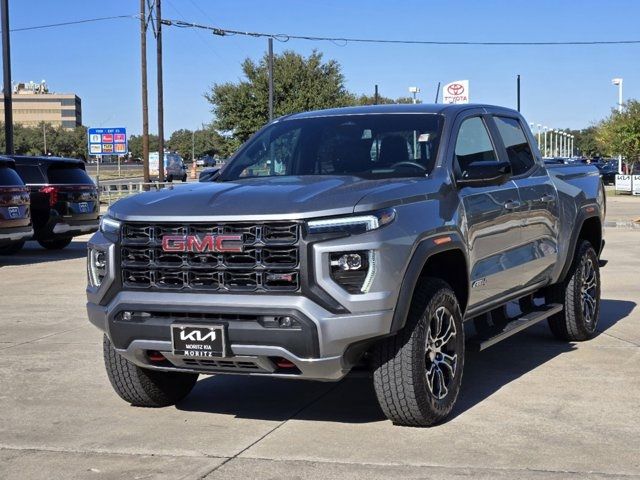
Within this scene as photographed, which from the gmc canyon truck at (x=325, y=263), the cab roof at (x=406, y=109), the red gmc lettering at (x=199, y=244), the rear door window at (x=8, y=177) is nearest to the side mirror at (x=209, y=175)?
the gmc canyon truck at (x=325, y=263)

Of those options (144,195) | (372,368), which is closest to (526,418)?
(372,368)

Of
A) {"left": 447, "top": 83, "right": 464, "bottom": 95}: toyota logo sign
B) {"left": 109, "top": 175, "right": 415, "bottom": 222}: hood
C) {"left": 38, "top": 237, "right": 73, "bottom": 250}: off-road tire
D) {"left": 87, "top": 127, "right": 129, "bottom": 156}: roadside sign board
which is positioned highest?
{"left": 447, "top": 83, "right": 464, "bottom": 95}: toyota logo sign

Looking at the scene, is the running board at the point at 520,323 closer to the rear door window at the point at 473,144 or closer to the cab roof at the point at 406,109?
the rear door window at the point at 473,144

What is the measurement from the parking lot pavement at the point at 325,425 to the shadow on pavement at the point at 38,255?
8549mm

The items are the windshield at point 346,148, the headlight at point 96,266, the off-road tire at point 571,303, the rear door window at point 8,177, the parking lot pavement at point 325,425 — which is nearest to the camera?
the parking lot pavement at point 325,425

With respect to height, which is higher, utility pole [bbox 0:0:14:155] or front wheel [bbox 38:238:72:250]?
utility pole [bbox 0:0:14:155]

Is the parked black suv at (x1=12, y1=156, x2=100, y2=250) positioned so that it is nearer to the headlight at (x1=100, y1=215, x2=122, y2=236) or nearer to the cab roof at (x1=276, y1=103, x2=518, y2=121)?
the cab roof at (x1=276, y1=103, x2=518, y2=121)

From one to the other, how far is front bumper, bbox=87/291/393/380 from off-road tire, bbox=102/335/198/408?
0.52m

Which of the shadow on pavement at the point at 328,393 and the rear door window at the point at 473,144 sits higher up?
the rear door window at the point at 473,144

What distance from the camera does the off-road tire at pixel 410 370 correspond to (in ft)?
17.4

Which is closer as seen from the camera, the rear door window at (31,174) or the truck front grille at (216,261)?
the truck front grille at (216,261)

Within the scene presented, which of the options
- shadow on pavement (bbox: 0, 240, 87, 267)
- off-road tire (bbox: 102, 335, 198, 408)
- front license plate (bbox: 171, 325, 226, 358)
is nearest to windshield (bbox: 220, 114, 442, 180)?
off-road tire (bbox: 102, 335, 198, 408)

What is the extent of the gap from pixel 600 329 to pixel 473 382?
2.64m

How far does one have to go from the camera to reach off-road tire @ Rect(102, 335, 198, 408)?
5980 millimetres
